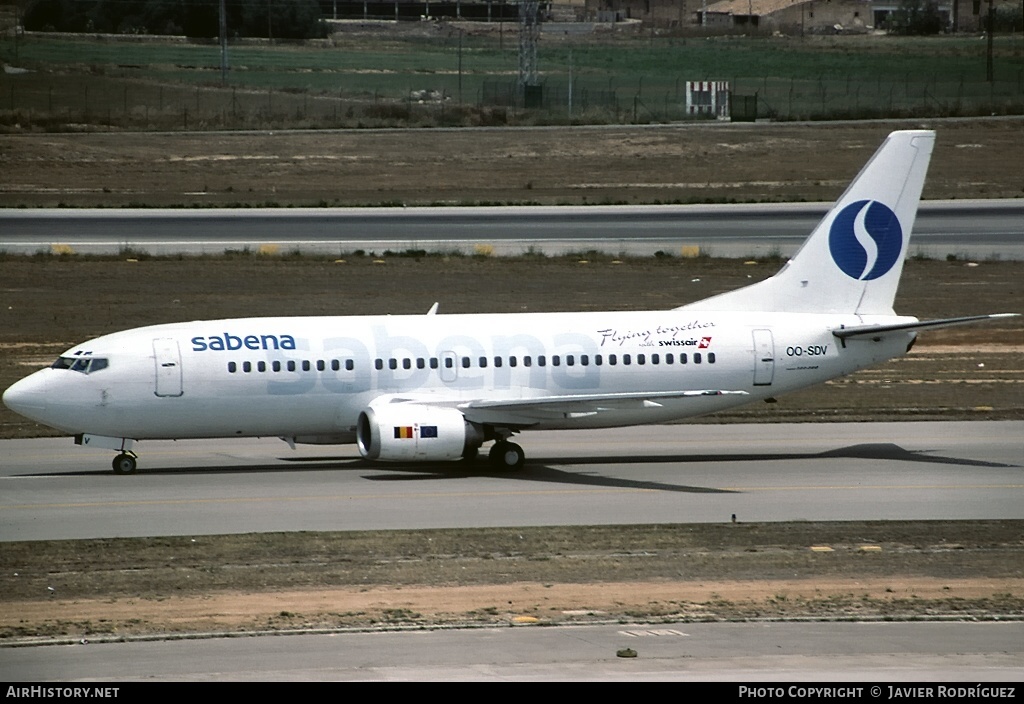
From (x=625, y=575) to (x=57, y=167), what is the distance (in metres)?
84.9

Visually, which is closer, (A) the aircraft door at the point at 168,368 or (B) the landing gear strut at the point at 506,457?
(A) the aircraft door at the point at 168,368

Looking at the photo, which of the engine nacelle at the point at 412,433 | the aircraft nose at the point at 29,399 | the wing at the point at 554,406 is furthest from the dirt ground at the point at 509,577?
the aircraft nose at the point at 29,399

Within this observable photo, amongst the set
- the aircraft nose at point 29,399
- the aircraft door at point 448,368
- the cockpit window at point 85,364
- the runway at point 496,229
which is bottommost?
the runway at point 496,229

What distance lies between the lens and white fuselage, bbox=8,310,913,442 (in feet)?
119

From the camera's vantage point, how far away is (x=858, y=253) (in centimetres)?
4031

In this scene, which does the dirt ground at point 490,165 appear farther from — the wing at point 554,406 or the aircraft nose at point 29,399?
the wing at point 554,406

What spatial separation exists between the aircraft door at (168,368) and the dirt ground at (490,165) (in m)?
55.2

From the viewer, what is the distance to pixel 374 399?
37.1 meters

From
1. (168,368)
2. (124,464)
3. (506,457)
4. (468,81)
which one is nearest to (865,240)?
(506,457)

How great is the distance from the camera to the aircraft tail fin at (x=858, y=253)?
131ft

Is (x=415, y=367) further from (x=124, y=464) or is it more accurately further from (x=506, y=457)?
(x=124, y=464)

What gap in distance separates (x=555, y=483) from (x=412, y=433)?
11.2ft

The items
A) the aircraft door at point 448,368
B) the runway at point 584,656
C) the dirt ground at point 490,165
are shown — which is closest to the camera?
the runway at point 584,656
